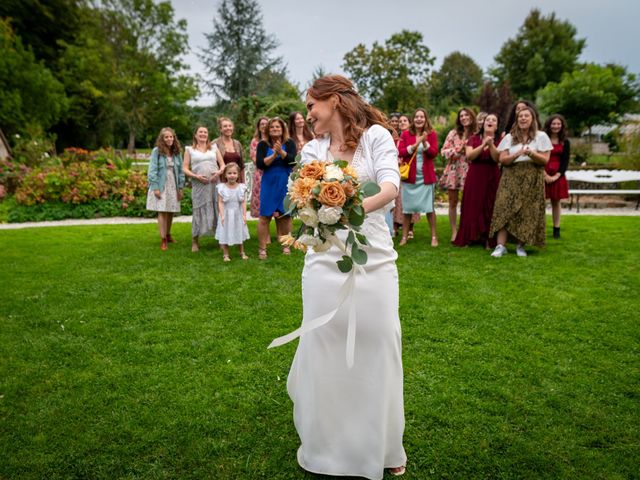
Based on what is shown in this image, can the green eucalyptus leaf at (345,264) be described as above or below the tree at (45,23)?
below

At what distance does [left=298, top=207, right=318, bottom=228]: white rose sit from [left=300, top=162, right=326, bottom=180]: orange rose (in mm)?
174

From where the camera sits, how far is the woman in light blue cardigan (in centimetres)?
884

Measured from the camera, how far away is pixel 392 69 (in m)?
37.8

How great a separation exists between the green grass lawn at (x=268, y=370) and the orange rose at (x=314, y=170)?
1.86m

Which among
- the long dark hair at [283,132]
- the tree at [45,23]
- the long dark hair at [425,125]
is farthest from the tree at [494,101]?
the tree at [45,23]

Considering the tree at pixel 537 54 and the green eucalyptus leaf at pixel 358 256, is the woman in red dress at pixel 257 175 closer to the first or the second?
the green eucalyptus leaf at pixel 358 256

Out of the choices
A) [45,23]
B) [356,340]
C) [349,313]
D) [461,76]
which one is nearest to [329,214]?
[349,313]

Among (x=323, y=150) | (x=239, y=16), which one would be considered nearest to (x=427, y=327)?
(x=323, y=150)

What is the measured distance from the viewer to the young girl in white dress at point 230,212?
8.15 m

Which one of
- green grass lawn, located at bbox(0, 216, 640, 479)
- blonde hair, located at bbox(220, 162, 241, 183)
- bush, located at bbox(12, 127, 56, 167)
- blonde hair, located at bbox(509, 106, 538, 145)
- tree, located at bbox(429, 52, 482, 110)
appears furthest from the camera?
tree, located at bbox(429, 52, 482, 110)

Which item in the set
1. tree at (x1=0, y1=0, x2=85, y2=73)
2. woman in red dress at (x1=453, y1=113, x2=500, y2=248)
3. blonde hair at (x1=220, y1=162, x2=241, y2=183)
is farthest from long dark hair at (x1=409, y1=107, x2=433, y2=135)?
tree at (x1=0, y1=0, x2=85, y2=73)

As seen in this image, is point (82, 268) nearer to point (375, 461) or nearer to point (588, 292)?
point (375, 461)

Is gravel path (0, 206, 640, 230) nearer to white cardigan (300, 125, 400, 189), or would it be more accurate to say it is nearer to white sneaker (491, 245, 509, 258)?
white sneaker (491, 245, 509, 258)

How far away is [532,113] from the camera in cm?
732
